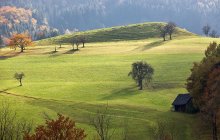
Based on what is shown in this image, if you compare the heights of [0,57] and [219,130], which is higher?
[0,57]

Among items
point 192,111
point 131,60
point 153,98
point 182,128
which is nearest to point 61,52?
point 131,60

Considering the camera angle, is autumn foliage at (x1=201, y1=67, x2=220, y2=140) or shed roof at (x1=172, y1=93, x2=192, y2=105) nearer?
autumn foliage at (x1=201, y1=67, x2=220, y2=140)

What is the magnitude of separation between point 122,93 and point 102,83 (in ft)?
42.3

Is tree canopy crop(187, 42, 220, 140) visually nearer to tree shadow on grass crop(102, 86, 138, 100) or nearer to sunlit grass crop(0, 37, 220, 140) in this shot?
sunlit grass crop(0, 37, 220, 140)

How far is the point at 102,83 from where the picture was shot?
118 m

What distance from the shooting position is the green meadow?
8256 centimetres

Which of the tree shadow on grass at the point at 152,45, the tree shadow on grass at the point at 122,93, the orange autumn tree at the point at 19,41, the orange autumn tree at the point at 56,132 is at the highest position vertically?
the orange autumn tree at the point at 19,41

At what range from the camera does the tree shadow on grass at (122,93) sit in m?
102

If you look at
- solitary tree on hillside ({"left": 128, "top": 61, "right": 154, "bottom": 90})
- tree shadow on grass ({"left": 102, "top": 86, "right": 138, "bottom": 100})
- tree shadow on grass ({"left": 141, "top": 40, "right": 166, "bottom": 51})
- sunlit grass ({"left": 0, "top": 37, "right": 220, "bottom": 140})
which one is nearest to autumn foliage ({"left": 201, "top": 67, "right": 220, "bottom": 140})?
sunlit grass ({"left": 0, "top": 37, "right": 220, "bottom": 140})

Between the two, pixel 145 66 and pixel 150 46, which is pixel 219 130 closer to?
pixel 145 66

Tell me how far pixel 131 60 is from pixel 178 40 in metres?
44.8

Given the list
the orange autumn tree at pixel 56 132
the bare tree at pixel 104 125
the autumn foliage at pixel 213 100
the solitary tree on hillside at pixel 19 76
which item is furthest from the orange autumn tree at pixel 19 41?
the orange autumn tree at pixel 56 132

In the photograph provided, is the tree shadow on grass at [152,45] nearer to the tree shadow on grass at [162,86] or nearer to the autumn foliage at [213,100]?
the tree shadow on grass at [162,86]

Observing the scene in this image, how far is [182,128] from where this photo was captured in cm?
7562
